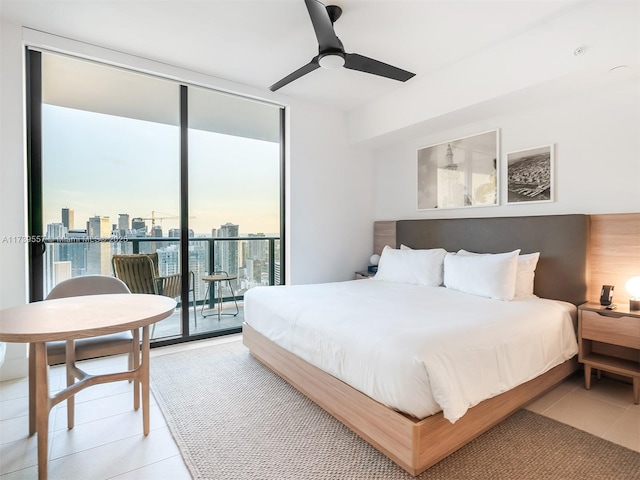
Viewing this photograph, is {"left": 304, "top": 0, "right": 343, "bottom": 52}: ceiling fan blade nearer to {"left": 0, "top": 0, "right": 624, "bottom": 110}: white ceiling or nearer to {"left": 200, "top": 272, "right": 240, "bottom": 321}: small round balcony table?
{"left": 0, "top": 0, "right": 624, "bottom": 110}: white ceiling

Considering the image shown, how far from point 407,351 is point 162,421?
1633 millimetres

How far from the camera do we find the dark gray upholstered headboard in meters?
2.75

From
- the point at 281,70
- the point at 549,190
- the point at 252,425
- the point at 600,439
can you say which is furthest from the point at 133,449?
the point at 549,190

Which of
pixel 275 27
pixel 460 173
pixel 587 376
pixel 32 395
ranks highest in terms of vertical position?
pixel 275 27

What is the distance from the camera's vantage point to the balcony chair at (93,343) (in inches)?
77.7

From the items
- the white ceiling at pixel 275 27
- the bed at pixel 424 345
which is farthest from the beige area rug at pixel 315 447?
the white ceiling at pixel 275 27

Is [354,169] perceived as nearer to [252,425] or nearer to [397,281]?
[397,281]

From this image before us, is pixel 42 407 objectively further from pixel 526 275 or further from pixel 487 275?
pixel 526 275

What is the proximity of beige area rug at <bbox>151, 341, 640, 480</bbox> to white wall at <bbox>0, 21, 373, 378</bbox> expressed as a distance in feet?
6.10

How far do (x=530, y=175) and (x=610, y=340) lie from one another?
5.14 ft

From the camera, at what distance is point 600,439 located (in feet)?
6.22

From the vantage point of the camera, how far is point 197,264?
4266 mm

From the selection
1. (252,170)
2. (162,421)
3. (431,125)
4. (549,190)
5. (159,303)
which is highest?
(431,125)

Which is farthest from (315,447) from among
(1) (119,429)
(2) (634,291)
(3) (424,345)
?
(2) (634,291)
